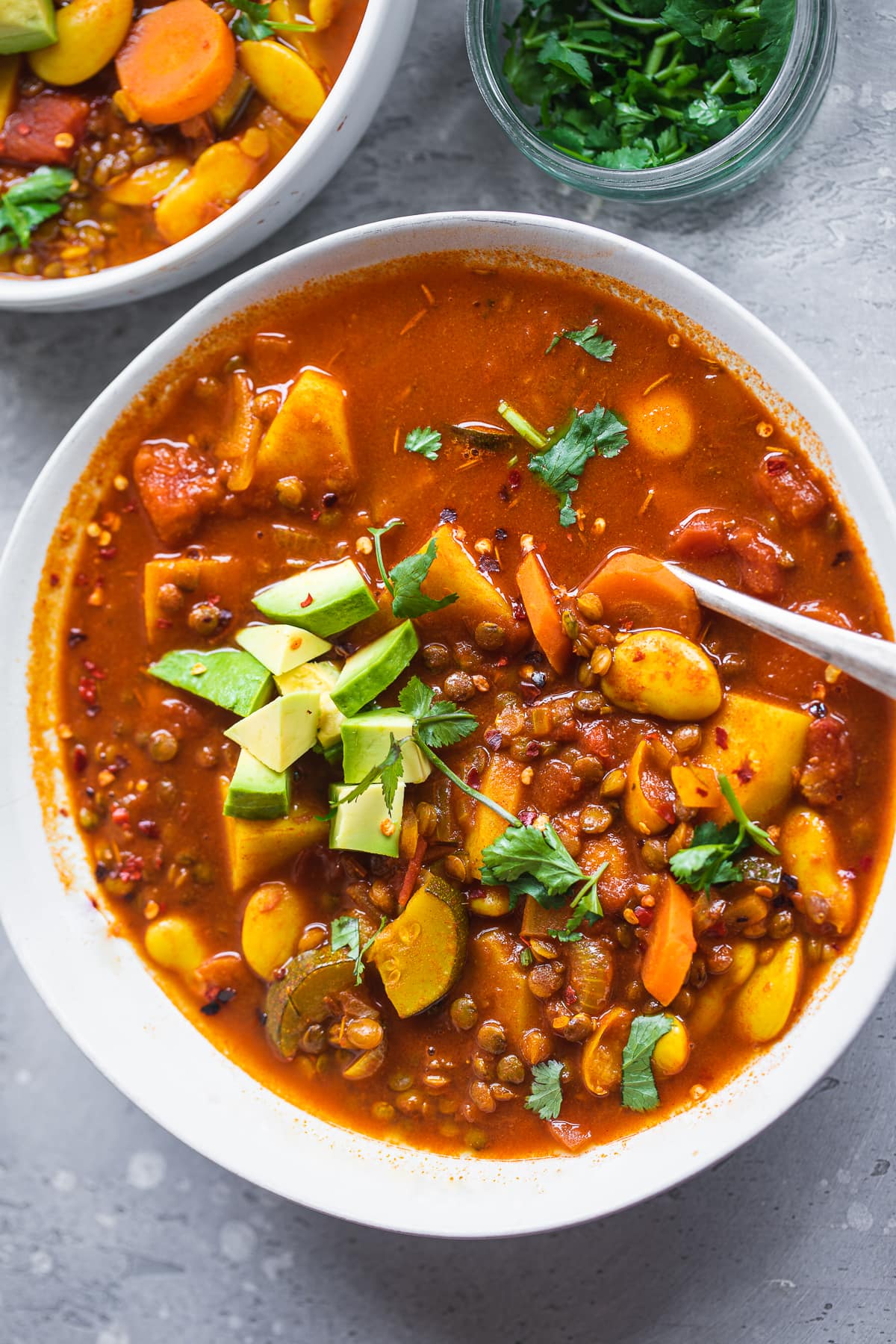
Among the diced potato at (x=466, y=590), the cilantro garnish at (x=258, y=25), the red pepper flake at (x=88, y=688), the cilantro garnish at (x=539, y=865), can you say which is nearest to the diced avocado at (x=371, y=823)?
the cilantro garnish at (x=539, y=865)

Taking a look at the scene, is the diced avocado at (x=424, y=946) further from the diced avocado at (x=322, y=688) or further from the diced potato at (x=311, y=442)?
the diced potato at (x=311, y=442)

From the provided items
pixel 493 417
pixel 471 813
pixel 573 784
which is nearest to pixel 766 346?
pixel 493 417

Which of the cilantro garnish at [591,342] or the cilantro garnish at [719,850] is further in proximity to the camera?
the cilantro garnish at [591,342]

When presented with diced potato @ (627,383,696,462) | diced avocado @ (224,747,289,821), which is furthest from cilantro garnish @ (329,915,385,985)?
diced potato @ (627,383,696,462)

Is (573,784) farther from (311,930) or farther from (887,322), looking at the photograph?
(887,322)

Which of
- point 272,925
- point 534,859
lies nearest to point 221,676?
point 272,925

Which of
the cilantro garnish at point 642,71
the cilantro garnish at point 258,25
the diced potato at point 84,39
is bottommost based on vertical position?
the diced potato at point 84,39
